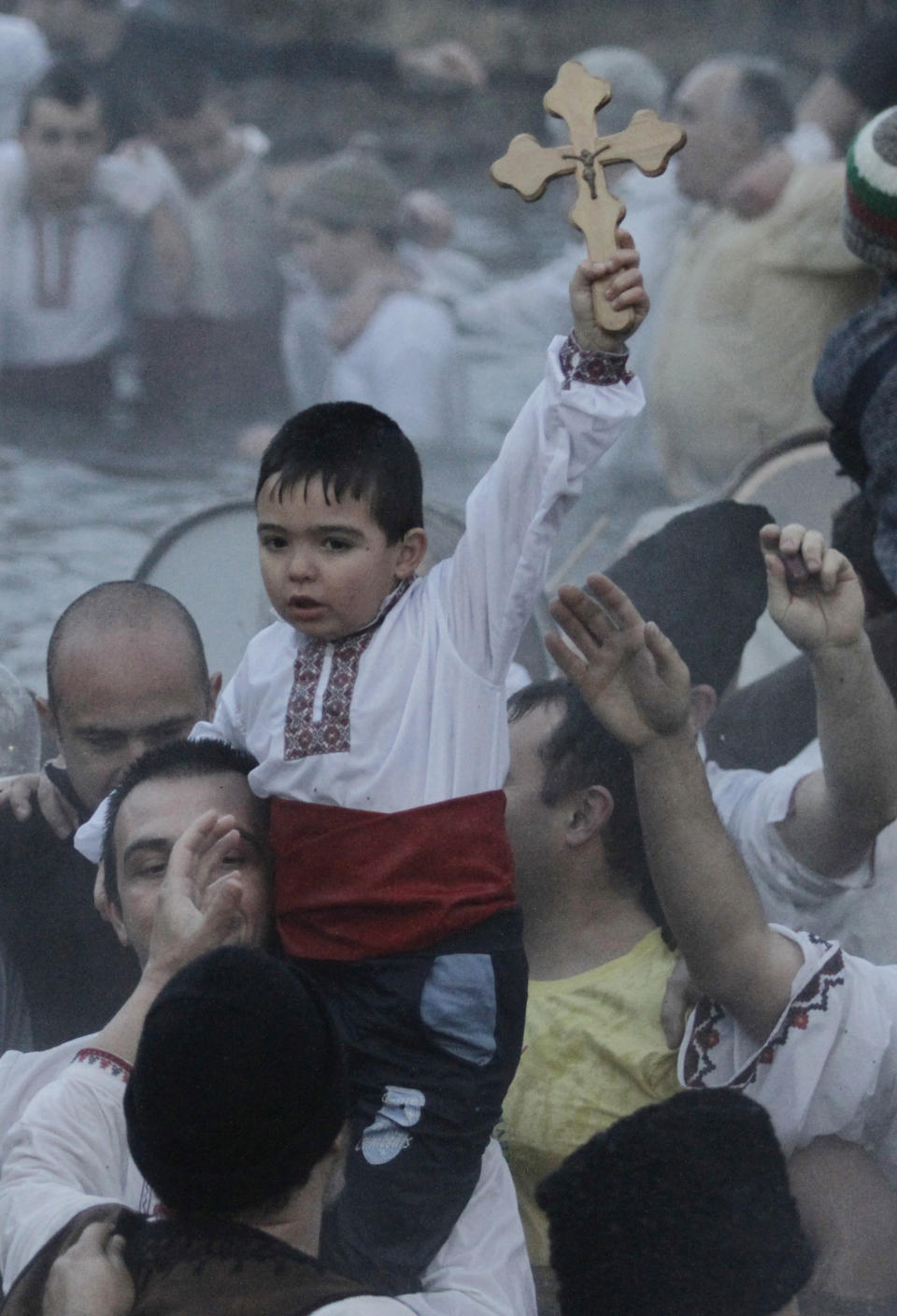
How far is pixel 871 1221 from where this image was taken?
2.26 metres

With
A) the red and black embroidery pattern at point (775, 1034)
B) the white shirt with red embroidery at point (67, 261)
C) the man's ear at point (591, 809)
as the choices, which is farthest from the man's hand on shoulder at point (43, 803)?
the white shirt with red embroidery at point (67, 261)

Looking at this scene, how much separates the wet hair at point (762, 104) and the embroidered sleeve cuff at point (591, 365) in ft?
12.9

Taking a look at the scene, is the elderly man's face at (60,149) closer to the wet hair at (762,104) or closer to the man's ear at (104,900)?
the wet hair at (762,104)

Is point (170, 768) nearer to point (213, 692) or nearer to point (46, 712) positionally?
point (213, 692)

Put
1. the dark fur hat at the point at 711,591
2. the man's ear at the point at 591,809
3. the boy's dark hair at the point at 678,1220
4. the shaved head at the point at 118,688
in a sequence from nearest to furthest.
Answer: the boy's dark hair at the point at 678,1220 < the man's ear at the point at 591,809 < the shaved head at the point at 118,688 < the dark fur hat at the point at 711,591

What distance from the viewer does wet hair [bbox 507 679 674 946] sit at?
2521mm

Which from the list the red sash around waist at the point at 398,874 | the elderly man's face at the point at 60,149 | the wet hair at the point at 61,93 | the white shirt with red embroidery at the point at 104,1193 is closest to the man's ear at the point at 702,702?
the red sash around waist at the point at 398,874

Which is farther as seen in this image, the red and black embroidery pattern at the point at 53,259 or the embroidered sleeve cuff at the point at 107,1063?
the red and black embroidery pattern at the point at 53,259

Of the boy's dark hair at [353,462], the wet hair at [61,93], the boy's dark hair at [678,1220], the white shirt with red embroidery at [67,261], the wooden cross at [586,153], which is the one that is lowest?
the white shirt with red embroidery at [67,261]

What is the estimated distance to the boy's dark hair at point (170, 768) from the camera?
92.4 inches

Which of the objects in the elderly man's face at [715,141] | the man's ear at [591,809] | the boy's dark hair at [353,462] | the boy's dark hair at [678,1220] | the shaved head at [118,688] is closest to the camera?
the boy's dark hair at [678,1220]

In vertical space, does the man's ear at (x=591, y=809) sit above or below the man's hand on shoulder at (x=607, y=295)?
below

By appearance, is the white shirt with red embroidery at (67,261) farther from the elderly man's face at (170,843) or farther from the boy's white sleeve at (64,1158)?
the boy's white sleeve at (64,1158)

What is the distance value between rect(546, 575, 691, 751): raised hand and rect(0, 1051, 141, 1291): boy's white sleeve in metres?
0.72
